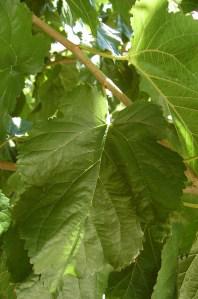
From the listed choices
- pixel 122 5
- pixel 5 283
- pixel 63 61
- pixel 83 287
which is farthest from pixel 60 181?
pixel 63 61

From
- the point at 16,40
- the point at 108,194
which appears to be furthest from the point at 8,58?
the point at 108,194

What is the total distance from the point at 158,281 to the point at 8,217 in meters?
0.25

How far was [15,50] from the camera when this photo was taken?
0.76 meters

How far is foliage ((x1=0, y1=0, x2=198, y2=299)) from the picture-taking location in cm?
67

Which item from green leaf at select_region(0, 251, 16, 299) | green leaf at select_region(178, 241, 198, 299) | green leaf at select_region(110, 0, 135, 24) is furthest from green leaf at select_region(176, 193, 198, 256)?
green leaf at select_region(110, 0, 135, 24)

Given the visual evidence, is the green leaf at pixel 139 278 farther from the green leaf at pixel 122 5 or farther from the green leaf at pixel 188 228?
the green leaf at pixel 122 5

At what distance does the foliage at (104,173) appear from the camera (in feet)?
2.19

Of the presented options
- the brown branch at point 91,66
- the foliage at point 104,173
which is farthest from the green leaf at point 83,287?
the brown branch at point 91,66

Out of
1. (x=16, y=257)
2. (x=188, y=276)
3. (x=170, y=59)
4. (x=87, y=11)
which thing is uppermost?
(x=87, y=11)

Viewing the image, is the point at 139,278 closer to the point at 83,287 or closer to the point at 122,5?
the point at 83,287

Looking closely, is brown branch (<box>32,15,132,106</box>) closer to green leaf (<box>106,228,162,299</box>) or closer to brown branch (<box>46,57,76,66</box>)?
green leaf (<box>106,228,162,299</box>)

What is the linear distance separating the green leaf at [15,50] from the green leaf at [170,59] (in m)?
0.13

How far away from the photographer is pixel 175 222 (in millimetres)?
795

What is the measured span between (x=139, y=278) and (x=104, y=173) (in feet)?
0.67
